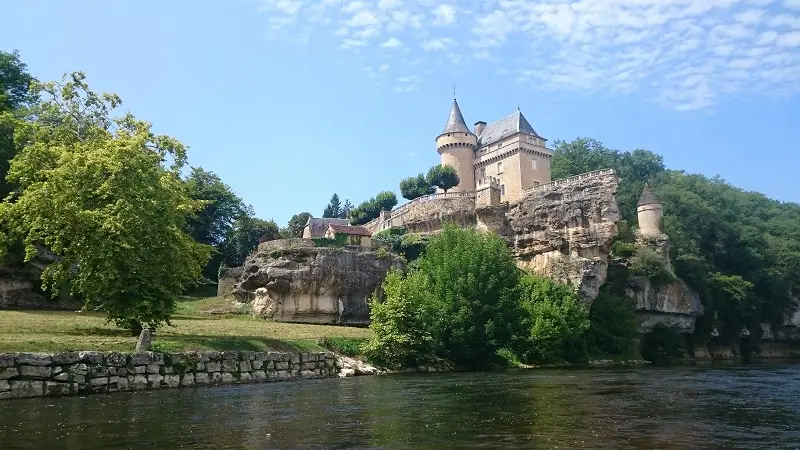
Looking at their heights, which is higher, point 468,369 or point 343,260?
point 343,260

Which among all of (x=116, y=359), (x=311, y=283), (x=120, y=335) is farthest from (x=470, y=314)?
(x=116, y=359)

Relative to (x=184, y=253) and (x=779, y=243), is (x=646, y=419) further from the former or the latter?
(x=779, y=243)

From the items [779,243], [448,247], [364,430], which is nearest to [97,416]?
[364,430]

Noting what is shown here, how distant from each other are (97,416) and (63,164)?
16450 millimetres

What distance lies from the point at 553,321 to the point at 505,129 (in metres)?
48.1

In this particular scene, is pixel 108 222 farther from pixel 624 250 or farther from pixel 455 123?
pixel 455 123

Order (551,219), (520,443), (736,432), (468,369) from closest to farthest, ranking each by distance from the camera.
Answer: (520,443) → (736,432) → (468,369) → (551,219)

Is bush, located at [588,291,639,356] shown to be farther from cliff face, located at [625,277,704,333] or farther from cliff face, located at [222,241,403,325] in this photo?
cliff face, located at [222,241,403,325]

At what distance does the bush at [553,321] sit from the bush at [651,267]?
38.3 feet

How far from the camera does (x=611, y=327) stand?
55750mm

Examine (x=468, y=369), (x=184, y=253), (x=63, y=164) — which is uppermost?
(x=63, y=164)

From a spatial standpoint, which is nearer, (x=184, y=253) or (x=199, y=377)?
(x=199, y=377)

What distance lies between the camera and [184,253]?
98.0 ft

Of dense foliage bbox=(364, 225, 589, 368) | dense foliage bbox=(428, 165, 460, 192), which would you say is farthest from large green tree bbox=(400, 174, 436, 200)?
dense foliage bbox=(364, 225, 589, 368)
